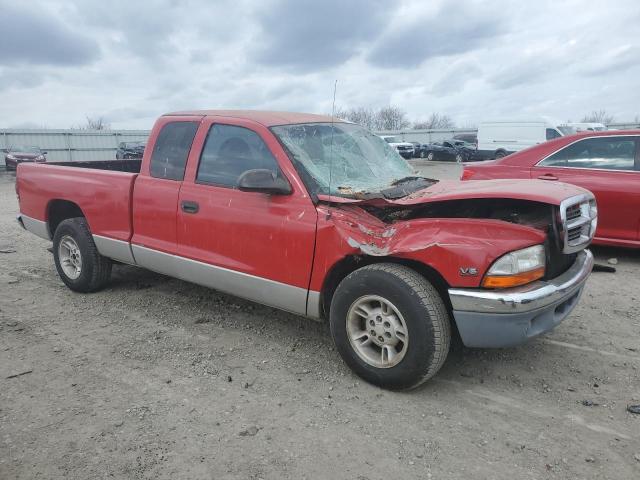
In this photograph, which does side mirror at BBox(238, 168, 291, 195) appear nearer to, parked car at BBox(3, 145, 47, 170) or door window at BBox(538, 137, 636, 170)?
door window at BBox(538, 137, 636, 170)

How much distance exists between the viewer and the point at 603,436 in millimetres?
2697

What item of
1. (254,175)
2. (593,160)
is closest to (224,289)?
(254,175)

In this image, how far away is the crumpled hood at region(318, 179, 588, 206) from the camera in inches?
117

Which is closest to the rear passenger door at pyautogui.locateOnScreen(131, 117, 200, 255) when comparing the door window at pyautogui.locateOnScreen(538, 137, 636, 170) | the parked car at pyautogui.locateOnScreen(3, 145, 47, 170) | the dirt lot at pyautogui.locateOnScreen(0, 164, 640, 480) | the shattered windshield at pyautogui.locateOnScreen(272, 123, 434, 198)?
the dirt lot at pyautogui.locateOnScreen(0, 164, 640, 480)

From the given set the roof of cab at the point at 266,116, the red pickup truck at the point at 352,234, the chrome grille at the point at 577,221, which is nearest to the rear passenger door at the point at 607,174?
the chrome grille at the point at 577,221

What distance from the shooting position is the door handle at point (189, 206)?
3.92m

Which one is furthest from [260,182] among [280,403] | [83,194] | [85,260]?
[85,260]

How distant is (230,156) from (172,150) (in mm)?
673

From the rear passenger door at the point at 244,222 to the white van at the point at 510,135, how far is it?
2293 cm

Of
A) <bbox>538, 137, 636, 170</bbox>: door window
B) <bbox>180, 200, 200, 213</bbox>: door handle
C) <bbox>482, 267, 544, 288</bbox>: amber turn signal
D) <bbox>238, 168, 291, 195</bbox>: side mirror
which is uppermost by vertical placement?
<bbox>538, 137, 636, 170</bbox>: door window

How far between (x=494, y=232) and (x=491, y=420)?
3.55 feet

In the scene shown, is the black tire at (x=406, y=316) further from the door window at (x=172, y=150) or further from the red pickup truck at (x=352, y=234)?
the door window at (x=172, y=150)

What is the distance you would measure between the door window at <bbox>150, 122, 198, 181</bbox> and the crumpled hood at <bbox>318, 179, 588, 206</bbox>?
1.43 metres

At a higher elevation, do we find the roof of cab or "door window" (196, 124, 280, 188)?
the roof of cab
